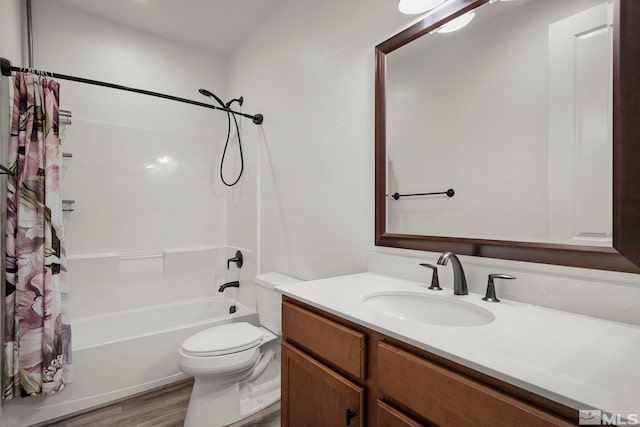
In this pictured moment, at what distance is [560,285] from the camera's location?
90cm

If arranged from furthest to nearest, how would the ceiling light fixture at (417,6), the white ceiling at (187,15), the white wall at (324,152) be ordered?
1. the white ceiling at (187,15)
2. the ceiling light fixture at (417,6)
3. the white wall at (324,152)

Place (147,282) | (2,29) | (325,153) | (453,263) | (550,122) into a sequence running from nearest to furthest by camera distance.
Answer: (550,122) < (453,263) < (2,29) < (325,153) < (147,282)

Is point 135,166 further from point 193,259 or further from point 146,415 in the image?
point 146,415

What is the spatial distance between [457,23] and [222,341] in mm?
1885

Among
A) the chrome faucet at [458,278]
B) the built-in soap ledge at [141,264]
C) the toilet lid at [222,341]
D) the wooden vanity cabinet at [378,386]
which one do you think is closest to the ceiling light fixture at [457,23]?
the chrome faucet at [458,278]

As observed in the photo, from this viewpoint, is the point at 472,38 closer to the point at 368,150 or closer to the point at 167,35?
the point at 368,150

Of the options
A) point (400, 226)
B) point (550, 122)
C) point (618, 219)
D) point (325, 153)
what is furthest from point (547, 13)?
point (325, 153)

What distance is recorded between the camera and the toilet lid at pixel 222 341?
157 cm

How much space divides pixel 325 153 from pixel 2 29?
174cm

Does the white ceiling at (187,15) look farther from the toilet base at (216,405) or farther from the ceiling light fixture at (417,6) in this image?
the toilet base at (216,405)

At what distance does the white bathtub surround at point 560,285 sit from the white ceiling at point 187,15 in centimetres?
224

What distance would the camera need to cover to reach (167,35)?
2645 millimetres

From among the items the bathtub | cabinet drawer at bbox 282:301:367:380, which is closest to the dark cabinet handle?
cabinet drawer at bbox 282:301:367:380

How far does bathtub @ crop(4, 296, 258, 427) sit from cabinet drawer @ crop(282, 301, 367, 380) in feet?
4.14
